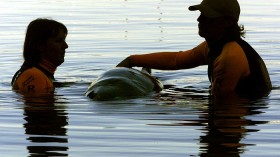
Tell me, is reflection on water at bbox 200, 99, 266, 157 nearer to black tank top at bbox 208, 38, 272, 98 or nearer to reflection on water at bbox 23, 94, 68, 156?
black tank top at bbox 208, 38, 272, 98

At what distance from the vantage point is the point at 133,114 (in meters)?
8.46

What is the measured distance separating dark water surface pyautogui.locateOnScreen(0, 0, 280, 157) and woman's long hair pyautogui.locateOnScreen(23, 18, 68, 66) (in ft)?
1.46

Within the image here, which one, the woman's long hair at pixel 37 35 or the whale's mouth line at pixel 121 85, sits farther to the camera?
the woman's long hair at pixel 37 35

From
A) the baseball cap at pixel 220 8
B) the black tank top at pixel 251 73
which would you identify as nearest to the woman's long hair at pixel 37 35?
the baseball cap at pixel 220 8

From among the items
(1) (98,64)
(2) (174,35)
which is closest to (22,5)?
(2) (174,35)

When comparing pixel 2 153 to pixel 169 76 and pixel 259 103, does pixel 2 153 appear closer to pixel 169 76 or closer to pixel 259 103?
pixel 259 103

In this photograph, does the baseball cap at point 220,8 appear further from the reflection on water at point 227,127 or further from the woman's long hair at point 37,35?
the woman's long hair at point 37,35

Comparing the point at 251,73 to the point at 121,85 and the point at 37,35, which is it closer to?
the point at 121,85

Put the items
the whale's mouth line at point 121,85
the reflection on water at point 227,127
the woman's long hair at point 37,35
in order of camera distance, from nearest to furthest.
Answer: the reflection on water at point 227,127 → the whale's mouth line at point 121,85 → the woman's long hair at point 37,35

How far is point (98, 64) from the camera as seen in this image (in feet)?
42.1

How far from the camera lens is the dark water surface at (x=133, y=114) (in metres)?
6.89

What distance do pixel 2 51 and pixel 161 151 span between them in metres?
7.99

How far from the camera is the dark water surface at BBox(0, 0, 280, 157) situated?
22.6 ft

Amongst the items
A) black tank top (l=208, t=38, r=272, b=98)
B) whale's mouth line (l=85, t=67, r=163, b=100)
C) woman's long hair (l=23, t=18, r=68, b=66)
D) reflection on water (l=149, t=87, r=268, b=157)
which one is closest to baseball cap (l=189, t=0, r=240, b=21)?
black tank top (l=208, t=38, r=272, b=98)
